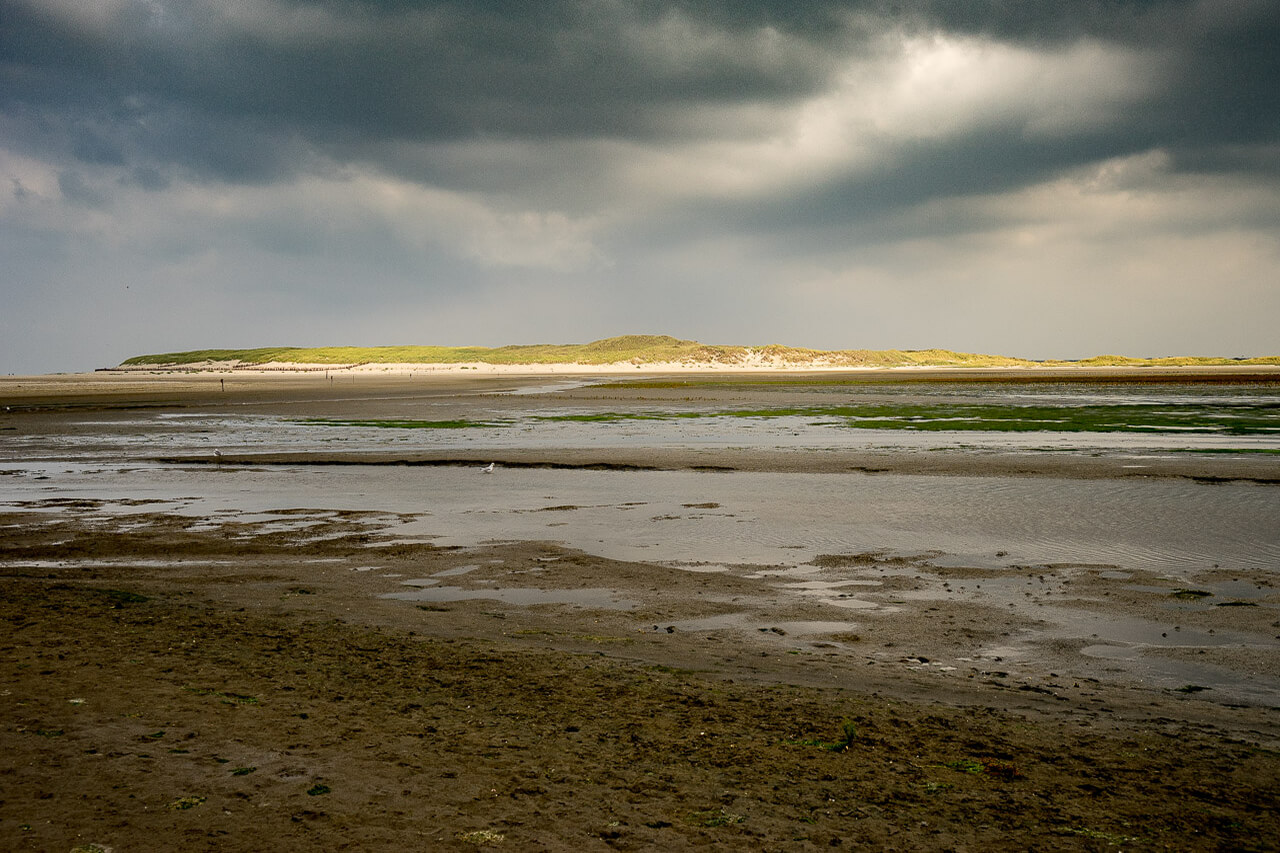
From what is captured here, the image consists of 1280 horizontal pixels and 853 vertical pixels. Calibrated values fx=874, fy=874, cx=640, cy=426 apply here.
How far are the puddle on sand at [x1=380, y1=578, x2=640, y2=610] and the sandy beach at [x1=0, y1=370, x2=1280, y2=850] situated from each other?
69mm

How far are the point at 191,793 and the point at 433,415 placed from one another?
42.9 meters

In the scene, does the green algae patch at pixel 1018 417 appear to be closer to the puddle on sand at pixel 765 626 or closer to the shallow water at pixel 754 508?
the shallow water at pixel 754 508

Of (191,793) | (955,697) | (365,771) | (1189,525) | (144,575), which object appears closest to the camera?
(191,793)

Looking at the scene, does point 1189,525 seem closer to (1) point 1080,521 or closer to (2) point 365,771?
(1) point 1080,521

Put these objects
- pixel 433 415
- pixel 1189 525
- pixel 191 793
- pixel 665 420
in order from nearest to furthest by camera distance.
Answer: pixel 191 793 → pixel 1189 525 → pixel 665 420 → pixel 433 415

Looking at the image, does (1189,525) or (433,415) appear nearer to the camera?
(1189,525)

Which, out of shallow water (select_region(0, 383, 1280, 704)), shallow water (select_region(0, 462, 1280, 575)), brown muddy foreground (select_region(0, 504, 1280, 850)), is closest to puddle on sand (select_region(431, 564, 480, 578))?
shallow water (select_region(0, 383, 1280, 704))

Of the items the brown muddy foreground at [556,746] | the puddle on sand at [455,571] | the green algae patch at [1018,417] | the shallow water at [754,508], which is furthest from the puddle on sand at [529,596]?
the green algae patch at [1018,417]

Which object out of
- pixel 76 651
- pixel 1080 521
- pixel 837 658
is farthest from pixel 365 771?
pixel 1080 521

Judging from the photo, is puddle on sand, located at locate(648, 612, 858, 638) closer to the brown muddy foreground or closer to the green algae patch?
the brown muddy foreground

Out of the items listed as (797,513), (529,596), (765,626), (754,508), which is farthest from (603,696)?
(754,508)

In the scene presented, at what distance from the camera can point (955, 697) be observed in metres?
7.19

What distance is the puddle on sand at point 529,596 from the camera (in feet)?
34.7

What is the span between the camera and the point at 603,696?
23.1 ft
